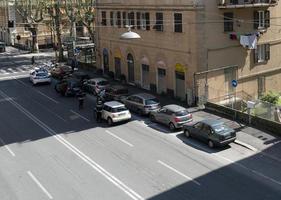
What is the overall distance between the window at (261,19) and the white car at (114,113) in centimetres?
1567

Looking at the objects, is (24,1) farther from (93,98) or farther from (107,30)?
(93,98)

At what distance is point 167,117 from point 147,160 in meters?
6.29

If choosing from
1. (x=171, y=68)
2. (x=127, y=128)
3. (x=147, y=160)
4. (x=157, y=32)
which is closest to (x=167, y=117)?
(x=127, y=128)

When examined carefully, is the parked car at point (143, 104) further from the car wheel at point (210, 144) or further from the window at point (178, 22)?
the car wheel at point (210, 144)

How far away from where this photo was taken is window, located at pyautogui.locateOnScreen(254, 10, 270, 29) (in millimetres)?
41375

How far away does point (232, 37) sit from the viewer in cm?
3928

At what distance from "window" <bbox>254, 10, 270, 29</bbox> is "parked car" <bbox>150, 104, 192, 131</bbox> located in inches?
552

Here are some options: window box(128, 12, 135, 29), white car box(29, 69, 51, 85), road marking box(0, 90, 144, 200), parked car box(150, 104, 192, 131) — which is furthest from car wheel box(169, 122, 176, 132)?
white car box(29, 69, 51, 85)

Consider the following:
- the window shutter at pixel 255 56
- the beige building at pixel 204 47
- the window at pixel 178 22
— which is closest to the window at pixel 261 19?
the beige building at pixel 204 47

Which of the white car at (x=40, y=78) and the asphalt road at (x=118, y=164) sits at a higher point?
the white car at (x=40, y=78)

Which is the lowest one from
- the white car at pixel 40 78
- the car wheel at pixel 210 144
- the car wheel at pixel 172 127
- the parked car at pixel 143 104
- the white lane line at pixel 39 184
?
the white lane line at pixel 39 184

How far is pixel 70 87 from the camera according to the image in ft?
139

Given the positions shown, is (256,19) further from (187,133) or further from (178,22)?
(187,133)

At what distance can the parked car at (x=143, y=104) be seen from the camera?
1372 inches
